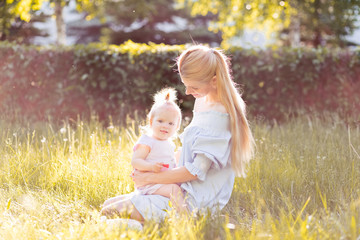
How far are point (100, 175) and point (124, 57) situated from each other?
3793mm

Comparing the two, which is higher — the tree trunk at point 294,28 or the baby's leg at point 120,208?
the tree trunk at point 294,28

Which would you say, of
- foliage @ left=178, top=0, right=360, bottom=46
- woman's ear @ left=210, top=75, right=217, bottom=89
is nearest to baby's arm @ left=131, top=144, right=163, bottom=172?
woman's ear @ left=210, top=75, right=217, bottom=89

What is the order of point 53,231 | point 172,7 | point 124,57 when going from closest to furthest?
point 53,231
point 124,57
point 172,7

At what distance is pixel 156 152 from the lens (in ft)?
9.55

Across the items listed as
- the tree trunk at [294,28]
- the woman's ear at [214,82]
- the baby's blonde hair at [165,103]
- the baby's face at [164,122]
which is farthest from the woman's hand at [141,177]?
the tree trunk at [294,28]

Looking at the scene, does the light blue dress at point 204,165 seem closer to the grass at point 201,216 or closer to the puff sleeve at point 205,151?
the puff sleeve at point 205,151

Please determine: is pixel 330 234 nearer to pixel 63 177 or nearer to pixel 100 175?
pixel 100 175

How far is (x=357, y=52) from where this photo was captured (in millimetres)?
7090

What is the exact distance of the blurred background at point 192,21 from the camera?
37.2ft

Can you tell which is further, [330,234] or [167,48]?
[167,48]

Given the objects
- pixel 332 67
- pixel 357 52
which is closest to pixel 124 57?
pixel 332 67

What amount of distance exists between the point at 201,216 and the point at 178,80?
4.61m

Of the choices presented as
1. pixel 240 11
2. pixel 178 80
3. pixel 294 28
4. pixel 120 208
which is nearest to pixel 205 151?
pixel 120 208

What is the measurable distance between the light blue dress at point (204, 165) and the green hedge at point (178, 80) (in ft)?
13.7
